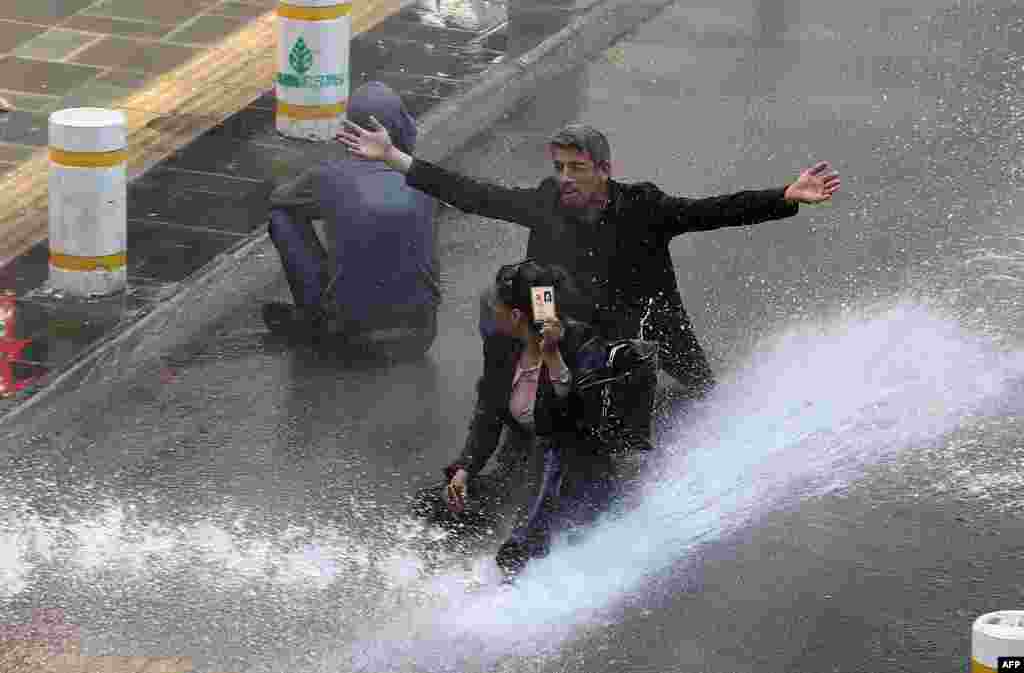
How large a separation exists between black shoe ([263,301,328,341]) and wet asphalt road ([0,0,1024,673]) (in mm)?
92

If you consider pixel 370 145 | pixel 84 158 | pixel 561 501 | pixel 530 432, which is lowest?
pixel 561 501

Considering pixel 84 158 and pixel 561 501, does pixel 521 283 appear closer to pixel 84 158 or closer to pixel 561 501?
pixel 561 501

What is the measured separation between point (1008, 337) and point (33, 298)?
4666 millimetres

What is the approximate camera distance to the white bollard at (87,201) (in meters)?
9.62

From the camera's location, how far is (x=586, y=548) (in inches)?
315

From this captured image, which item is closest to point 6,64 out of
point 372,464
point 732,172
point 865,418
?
point 732,172

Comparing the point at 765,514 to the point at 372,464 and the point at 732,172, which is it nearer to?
the point at 372,464

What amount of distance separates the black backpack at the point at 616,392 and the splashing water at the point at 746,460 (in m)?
0.30

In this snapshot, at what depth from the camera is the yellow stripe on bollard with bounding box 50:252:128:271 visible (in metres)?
9.90

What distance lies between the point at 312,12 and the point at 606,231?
3.99 m

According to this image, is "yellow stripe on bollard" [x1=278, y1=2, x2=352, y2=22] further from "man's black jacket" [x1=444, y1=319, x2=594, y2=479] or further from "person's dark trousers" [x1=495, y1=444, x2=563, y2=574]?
"person's dark trousers" [x1=495, y1=444, x2=563, y2=574]

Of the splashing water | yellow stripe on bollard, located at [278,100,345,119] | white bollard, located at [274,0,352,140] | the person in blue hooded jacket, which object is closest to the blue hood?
the person in blue hooded jacket

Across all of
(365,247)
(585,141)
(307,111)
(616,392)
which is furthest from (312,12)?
(616,392)

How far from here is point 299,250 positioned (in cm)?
965
